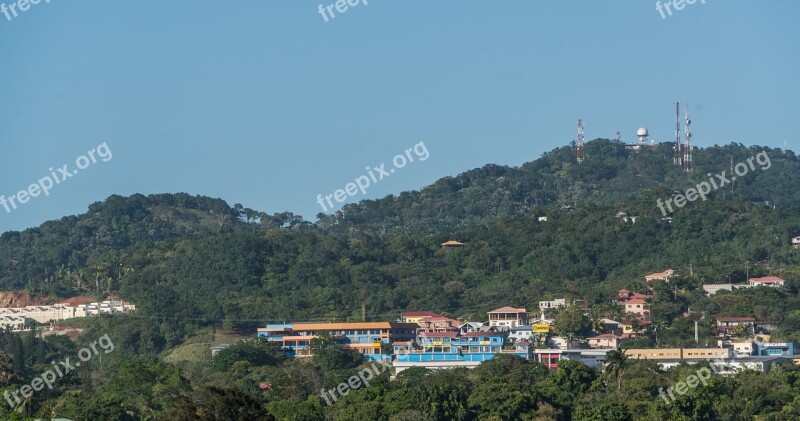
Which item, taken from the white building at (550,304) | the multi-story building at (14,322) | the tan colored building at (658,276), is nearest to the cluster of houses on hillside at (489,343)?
the white building at (550,304)

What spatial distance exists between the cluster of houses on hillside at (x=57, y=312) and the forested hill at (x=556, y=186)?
4218cm

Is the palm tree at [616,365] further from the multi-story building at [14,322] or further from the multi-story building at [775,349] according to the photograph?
the multi-story building at [14,322]

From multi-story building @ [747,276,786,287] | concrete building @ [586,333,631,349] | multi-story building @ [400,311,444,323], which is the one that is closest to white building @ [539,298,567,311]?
multi-story building @ [400,311,444,323]

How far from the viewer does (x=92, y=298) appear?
309ft

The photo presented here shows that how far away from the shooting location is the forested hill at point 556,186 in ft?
447

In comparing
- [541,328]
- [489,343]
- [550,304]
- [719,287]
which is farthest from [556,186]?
[489,343]

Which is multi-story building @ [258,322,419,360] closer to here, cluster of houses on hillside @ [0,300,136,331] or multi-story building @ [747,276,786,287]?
cluster of houses on hillside @ [0,300,136,331]

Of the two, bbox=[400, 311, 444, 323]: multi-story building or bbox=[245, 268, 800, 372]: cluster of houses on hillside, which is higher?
bbox=[400, 311, 444, 323]: multi-story building

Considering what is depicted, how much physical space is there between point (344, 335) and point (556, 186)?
237 ft

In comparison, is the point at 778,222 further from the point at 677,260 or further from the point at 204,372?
the point at 204,372

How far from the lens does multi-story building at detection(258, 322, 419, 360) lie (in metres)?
75.3

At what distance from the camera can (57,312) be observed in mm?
90750

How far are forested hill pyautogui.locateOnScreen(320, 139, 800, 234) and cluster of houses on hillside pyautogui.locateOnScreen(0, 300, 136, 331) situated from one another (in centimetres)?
4218

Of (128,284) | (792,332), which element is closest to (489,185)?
(128,284)
